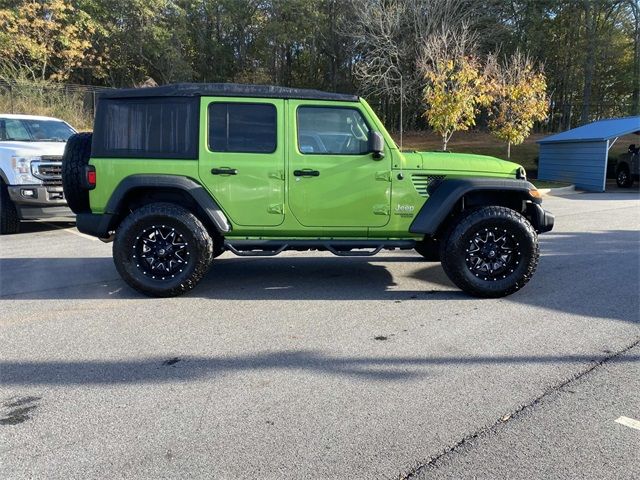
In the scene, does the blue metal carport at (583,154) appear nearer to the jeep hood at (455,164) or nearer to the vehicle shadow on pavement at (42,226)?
the jeep hood at (455,164)

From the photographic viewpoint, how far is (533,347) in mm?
4168

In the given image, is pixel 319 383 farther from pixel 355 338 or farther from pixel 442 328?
pixel 442 328

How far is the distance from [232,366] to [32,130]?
8.71 metres

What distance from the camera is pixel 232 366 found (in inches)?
149

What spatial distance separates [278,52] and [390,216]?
3660cm

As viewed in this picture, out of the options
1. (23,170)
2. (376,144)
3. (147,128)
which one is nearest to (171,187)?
(147,128)

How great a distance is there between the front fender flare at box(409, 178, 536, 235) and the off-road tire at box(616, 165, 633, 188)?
56.9 feet

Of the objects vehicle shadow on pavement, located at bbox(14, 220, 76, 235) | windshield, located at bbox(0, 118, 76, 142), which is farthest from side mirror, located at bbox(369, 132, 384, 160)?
windshield, located at bbox(0, 118, 76, 142)

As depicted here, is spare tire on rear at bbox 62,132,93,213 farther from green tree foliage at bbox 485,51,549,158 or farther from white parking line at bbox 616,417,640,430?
green tree foliage at bbox 485,51,549,158

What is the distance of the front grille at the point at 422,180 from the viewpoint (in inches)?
213

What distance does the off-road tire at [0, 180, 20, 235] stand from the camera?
29.1 feet

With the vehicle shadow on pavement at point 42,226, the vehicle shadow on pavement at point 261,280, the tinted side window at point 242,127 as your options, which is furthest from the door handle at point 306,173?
the vehicle shadow on pavement at point 42,226

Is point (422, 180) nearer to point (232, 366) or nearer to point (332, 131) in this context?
point (332, 131)

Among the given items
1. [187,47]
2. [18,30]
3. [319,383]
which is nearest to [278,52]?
[187,47]
